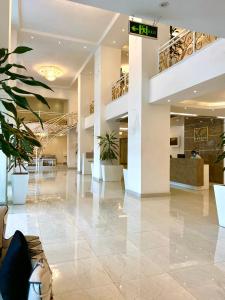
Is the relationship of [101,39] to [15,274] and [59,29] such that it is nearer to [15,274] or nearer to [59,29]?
[59,29]

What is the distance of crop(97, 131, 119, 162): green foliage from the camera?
36.5ft

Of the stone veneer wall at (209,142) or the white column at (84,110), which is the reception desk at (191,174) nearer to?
the stone veneer wall at (209,142)

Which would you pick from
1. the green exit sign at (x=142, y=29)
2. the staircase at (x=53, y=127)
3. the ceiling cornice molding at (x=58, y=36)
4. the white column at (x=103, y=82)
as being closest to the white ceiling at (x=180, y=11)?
the green exit sign at (x=142, y=29)

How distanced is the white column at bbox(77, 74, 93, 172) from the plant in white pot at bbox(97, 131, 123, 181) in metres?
4.09

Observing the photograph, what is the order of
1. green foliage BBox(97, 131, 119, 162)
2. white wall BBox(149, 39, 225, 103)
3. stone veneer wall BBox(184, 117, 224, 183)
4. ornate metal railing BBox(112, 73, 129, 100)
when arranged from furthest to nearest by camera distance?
1. stone veneer wall BBox(184, 117, 224, 183)
2. green foliage BBox(97, 131, 119, 162)
3. ornate metal railing BBox(112, 73, 129, 100)
4. white wall BBox(149, 39, 225, 103)

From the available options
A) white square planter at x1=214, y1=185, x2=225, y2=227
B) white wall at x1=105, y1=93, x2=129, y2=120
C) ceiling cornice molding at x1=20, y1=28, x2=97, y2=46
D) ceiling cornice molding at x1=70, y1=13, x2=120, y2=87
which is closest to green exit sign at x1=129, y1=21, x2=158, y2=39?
white square planter at x1=214, y1=185, x2=225, y2=227

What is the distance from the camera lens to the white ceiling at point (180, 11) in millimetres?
3379

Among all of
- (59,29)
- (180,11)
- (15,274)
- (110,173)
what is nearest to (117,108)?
(110,173)

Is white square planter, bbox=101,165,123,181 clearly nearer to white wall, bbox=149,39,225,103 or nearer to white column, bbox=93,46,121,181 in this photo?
white column, bbox=93,46,121,181

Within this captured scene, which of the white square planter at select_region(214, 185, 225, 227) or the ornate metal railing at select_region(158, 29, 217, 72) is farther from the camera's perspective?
the ornate metal railing at select_region(158, 29, 217, 72)

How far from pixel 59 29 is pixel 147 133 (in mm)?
6596

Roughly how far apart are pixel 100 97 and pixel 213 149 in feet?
19.1

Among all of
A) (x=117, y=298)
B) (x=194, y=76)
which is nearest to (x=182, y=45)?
(x=194, y=76)

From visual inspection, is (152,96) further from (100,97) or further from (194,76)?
(100,97)
